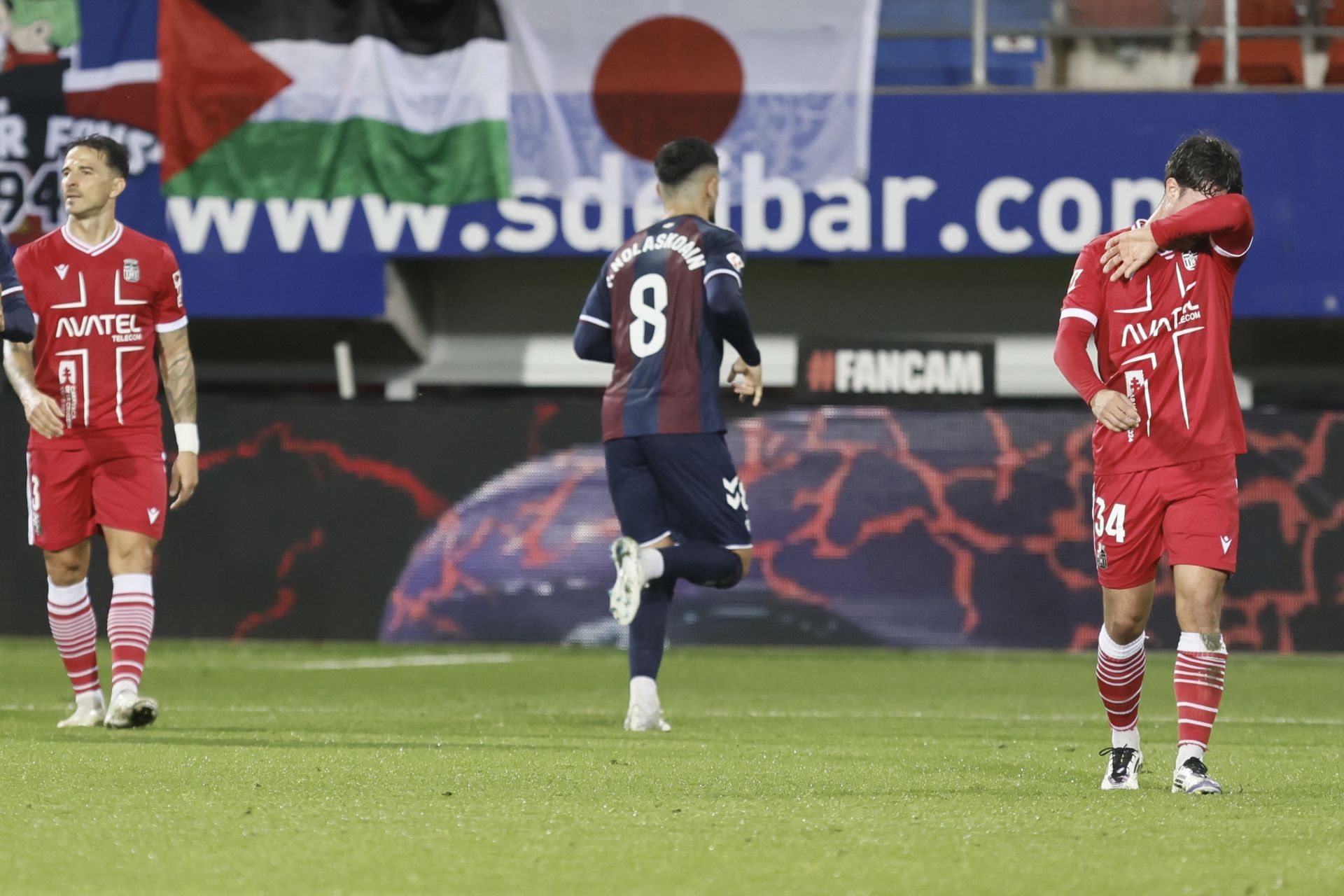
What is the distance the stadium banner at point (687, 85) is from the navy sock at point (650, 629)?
800cm

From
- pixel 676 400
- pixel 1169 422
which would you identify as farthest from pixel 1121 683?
pixel 676 400

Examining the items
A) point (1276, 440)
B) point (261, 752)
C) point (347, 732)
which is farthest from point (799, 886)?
point (1276, 440)

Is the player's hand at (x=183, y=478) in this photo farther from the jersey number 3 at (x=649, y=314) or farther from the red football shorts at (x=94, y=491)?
the jersey number 3 at (x=649, y=314)

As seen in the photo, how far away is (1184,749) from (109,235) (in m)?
4.20

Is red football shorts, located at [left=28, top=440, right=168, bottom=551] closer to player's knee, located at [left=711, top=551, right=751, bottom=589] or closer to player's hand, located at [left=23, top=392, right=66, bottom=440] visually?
player's hand, located at [left=23, top=392, right=66, bottom=440]

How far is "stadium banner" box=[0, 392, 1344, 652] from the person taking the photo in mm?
13664

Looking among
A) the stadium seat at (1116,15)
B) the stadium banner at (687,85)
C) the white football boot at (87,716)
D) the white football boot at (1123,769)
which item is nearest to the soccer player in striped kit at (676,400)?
the white football boot at (87,716)

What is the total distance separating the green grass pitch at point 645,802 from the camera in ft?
12.7

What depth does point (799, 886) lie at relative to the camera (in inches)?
147

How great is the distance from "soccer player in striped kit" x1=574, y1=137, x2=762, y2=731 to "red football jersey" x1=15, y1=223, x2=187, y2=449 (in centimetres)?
160

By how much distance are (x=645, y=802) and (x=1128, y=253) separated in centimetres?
191

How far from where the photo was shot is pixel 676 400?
7742 millimetres

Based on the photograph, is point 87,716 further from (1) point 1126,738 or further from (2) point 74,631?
(1) point 1126,738

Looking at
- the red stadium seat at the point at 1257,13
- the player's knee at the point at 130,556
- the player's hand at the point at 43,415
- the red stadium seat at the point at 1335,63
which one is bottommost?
the player's knee at the point at 130,556
